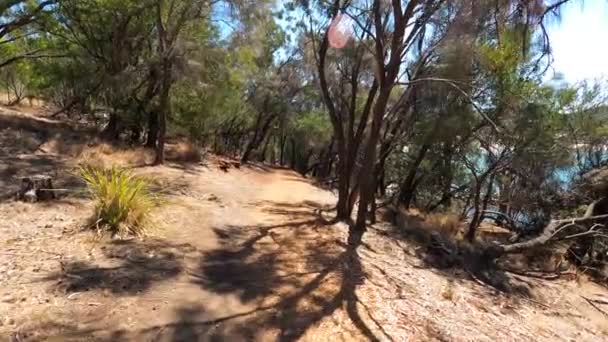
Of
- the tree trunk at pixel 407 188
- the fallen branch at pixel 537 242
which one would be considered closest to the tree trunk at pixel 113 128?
the tree trunk at pixel 407 188

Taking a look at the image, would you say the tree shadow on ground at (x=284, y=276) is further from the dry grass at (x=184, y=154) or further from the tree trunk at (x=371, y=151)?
the dry grass at (x=184, y=154)

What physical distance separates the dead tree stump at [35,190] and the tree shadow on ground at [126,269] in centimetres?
207

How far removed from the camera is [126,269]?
460cm

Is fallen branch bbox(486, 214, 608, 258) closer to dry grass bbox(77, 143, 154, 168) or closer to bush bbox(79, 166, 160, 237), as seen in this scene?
bush bbox(79, 166, 160, 237)

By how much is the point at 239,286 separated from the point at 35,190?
375 centimetres

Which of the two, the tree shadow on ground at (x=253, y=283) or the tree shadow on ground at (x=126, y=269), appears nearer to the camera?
the tree shadow on ground at (x=253, y=283)

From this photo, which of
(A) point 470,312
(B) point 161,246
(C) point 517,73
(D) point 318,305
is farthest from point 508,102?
(B) point 161,246

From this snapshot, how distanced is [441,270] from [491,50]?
12.9 feet

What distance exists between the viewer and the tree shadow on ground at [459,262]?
302 inches

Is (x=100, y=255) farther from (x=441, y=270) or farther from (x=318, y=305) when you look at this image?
(x=441, y=270)

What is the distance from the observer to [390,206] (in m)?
13.2

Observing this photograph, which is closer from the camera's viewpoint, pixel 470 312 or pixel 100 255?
pixel 100 255

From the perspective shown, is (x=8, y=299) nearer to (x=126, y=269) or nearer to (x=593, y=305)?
(x=126, y=269)

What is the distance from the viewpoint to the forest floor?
148 inches
